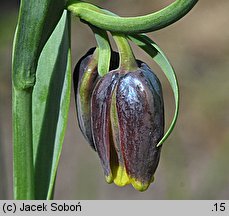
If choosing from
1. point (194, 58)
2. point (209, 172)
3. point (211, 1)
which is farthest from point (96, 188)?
point (211, 1)

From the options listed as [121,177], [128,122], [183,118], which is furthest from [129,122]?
[183,118]

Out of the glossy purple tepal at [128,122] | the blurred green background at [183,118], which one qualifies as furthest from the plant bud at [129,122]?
the blurred green background at [183,118]

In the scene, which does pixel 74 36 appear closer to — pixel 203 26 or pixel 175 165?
pixel 203 26

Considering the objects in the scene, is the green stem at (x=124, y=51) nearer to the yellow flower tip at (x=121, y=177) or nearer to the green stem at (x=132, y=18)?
the green stem at (x=132, y=18)

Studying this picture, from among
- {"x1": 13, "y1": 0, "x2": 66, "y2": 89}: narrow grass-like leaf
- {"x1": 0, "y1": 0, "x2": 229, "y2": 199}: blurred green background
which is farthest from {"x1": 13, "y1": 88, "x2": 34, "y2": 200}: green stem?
{"x1": 0, "y1": 0, "x2": 229, "y2": 199}: blurred green background

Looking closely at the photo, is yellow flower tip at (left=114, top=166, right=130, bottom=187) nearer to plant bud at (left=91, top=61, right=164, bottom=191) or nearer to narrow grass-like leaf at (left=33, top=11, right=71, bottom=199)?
plant bud at (left=91, top=61, right=164, bottom=191)

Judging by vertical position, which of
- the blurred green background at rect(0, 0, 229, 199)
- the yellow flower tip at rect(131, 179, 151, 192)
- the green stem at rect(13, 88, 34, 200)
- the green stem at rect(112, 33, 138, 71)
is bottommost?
the yellow flower tip at rect(131, 179, 151, 192)
